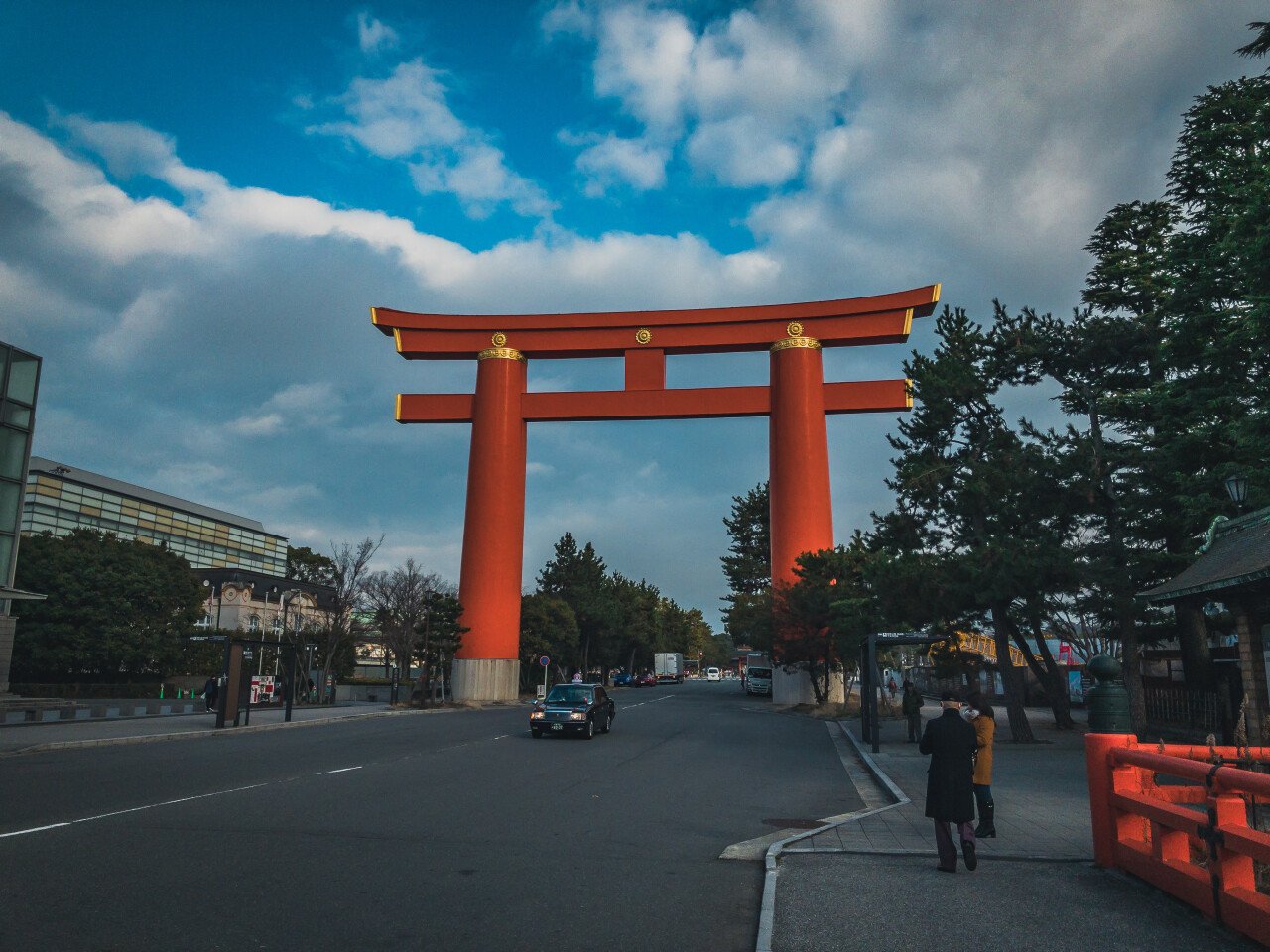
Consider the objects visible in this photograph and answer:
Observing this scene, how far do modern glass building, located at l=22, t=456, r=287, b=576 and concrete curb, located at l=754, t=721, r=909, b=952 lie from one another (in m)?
53.0

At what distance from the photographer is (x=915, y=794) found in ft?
43.2

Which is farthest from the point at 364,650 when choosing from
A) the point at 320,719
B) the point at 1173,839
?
the point at 1173,839

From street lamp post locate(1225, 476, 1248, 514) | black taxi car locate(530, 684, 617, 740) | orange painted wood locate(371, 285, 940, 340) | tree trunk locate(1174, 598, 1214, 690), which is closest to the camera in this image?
street lamp post locate(1225, 476, 1248, 514)

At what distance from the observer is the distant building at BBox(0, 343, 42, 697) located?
113 ft

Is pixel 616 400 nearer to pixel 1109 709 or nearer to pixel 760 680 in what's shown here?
pixel 760 680

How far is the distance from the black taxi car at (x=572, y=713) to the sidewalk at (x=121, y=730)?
8.67m

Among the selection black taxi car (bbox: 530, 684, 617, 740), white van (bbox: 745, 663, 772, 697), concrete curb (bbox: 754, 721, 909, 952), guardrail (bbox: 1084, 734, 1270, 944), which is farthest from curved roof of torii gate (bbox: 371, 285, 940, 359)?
guardrail (bbox: 1084, 734, 1270, 944)

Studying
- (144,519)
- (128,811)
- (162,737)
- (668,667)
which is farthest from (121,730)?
(668,667)

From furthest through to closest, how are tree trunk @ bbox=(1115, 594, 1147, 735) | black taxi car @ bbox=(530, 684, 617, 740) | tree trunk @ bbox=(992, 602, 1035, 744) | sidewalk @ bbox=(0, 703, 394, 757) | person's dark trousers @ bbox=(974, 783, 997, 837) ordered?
1. tree trunk @ bbox=(1115, 594, 1147, 735)
2. black taxi car @ bbox=(530, 684, 617, 740)
3. tree trunk @ bbox=(992, 602, 1035, 744)
4. sidewalk @ bbox=(0, 703, 394, 757)
5. person's dark trousers @ bbox=(974, 783, 997, 837)

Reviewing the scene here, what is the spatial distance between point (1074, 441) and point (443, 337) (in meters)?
33.9

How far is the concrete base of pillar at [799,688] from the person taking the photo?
44.8 metres

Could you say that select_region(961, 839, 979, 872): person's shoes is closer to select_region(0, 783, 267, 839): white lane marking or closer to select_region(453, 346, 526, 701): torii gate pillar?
select_region(0, 783, 267, 839): white lane marking

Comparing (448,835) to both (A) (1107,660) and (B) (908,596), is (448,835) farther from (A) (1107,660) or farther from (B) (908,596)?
(B) (908,596)

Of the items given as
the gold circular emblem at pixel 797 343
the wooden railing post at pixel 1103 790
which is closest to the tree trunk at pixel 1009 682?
the wooden railing post at pixel 1103 790
